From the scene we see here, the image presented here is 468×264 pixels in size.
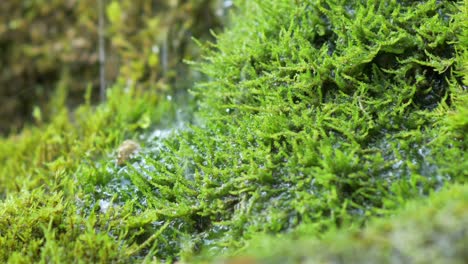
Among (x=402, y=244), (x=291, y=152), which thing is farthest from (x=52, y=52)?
(x=402, y=244)

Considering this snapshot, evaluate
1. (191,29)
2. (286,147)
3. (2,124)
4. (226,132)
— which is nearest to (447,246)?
(286,147)

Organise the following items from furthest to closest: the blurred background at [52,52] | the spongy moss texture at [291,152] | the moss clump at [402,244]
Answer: the blurred background at [52,52], the spongy moss texture at [291,152], the moss clump at [402,244]

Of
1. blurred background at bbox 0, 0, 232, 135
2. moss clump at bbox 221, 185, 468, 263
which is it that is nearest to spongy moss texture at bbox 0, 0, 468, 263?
moss clump at bbox 221, 185, 468, 263

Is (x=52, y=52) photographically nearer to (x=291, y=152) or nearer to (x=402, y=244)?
(x=291, y=152)

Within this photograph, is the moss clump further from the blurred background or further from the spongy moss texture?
the blurred background

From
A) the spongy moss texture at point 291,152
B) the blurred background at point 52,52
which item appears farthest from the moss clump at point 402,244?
the blurred background at point 52,52

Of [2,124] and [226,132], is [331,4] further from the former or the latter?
[2,124]

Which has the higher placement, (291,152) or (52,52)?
(52,52)

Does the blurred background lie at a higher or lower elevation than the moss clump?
higher

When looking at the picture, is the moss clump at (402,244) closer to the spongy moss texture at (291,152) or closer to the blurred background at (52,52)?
the spongy moss texture at (291,152)
